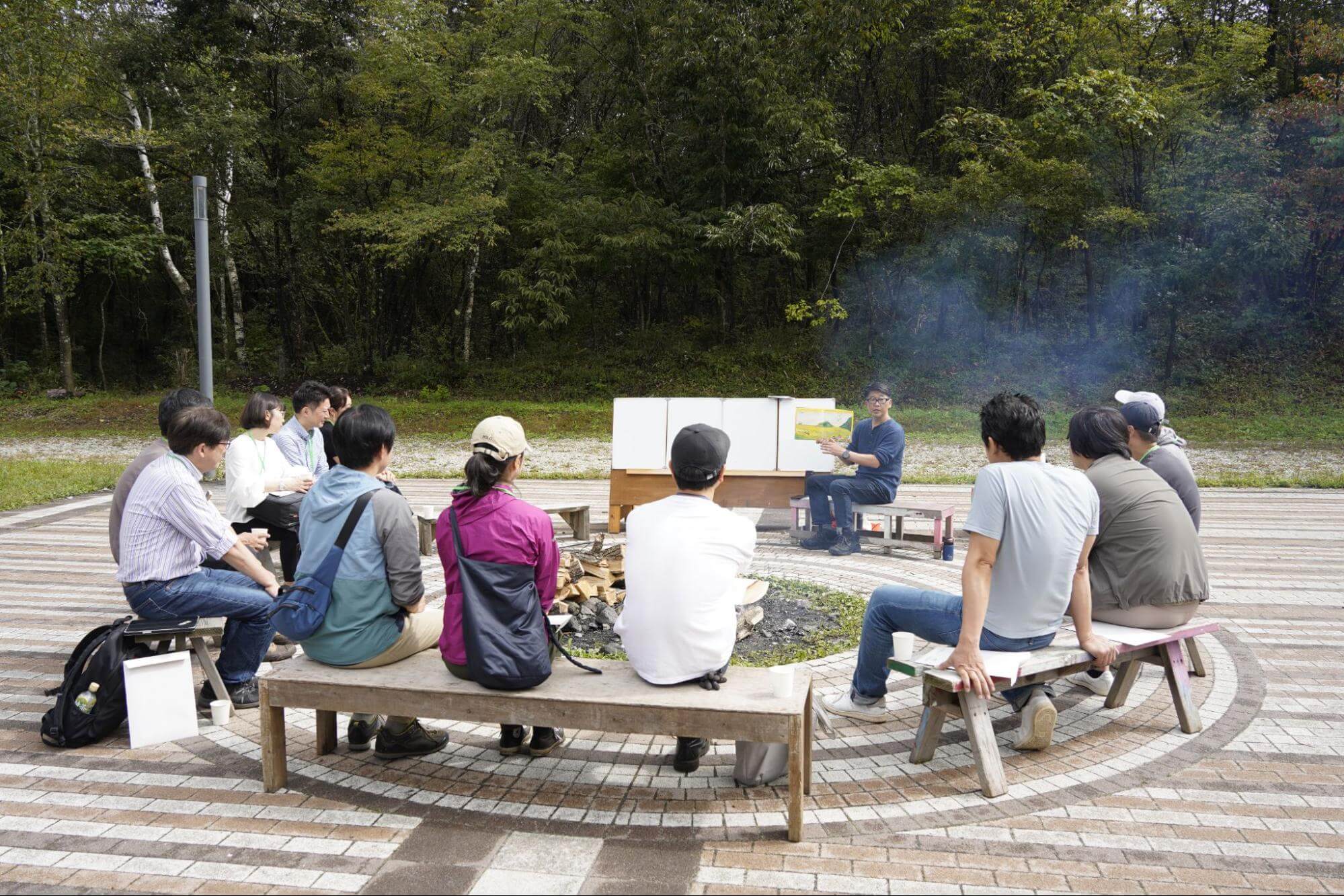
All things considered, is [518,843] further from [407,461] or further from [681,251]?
[681,251]

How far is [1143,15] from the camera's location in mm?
22641

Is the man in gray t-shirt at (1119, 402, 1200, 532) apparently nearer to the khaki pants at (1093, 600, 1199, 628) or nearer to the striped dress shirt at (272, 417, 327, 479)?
the khaki pants at (1093, 600, 1199, 628)

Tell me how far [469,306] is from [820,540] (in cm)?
1914

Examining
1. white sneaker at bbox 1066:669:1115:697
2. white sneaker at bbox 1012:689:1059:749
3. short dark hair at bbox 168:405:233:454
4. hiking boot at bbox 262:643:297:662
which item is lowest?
hiking boot at bbox 262:643:297:662

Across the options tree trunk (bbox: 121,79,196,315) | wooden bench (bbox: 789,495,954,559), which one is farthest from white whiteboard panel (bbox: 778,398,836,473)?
tree trunk (bbox: 121,79,196,315)

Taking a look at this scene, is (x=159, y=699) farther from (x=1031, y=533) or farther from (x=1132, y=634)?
(x=1132, y=634)

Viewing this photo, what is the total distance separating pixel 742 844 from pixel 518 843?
2.71 feet

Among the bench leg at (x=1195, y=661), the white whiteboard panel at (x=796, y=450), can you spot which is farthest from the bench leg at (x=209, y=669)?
the white whiteboard panel at (x=796, y=450)

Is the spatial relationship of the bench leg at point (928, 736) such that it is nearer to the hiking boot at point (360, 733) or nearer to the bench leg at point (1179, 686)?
the bench leg at point (1179, 686)

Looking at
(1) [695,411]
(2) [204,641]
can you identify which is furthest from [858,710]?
(1) [695,411]

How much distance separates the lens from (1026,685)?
416 cm

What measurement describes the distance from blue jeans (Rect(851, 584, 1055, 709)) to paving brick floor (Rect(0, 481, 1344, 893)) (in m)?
0.24

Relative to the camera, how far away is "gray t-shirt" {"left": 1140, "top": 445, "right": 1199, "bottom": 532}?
5.13 meters

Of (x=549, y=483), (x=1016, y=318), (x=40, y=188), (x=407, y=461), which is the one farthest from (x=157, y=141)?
(x=1016, y=318)
